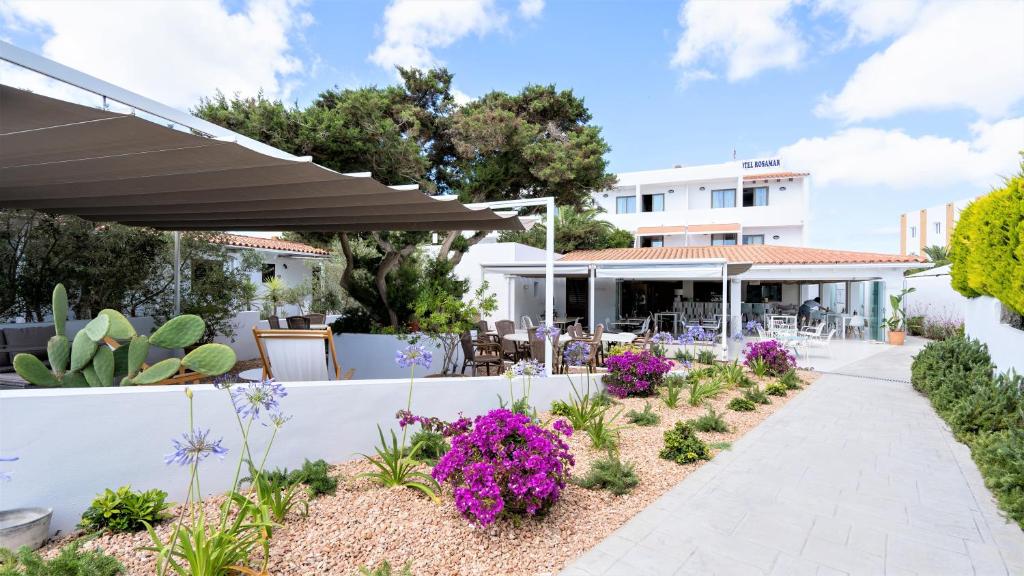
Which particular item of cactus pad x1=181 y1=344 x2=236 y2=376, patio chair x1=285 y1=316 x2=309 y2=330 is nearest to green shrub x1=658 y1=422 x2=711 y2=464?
cactus pad x1=181 y1=344 x2=236 y2=376

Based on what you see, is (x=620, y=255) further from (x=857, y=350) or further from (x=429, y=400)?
(x=429, y=400)

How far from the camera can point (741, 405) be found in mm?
8664

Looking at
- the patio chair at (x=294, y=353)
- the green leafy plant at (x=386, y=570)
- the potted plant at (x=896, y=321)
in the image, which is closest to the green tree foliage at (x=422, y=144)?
the patio chair at (x=294, y=353)

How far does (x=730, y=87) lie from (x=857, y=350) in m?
11.0

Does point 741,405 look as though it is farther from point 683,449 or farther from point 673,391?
point 683,449

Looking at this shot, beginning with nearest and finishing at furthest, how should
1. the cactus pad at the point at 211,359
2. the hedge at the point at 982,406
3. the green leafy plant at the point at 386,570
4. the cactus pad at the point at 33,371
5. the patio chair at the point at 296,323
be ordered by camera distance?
the green leafy plant at the point at 386,570 → the cactus pad at the point at 33,371 → the cactus pad at the point at 211,359 → the hedge at the point at 982,406 → the patio chair at the point at 296,323

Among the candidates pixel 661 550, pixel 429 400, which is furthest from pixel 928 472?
pixel 429 400

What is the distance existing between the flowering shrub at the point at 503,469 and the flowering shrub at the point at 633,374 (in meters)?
4.88

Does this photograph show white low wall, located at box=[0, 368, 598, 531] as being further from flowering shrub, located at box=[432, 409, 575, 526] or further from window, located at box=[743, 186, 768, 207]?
window, located at box=[743, 186, 768, 207]

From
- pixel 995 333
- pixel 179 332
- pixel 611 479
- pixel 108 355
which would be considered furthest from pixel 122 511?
pixel 995 333

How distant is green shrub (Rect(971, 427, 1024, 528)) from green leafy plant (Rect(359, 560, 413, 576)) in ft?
16.9

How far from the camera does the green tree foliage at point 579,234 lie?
33625 millimetres

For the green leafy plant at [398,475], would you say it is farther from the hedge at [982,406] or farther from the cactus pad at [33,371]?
the hedge at [982,406]

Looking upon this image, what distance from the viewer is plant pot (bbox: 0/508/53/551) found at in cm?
341
